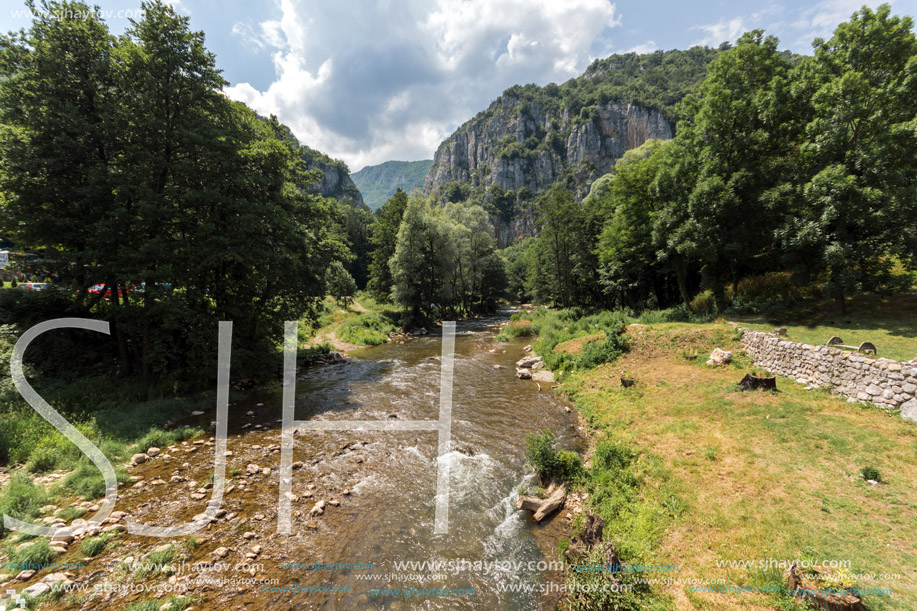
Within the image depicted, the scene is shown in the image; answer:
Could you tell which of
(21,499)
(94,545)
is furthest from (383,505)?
(21,499)

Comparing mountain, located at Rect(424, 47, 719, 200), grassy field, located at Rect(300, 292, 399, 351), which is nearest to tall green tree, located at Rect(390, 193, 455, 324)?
grassy field, located at Rect(300, 292, 399, 351)

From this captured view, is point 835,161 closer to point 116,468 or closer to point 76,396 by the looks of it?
point 116,468

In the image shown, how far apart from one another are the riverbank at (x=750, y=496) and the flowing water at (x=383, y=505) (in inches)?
63.9

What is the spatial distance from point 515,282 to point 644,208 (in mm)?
51540

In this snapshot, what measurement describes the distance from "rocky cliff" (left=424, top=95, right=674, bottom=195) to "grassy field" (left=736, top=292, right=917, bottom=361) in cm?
14048

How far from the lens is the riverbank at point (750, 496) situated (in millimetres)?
4758

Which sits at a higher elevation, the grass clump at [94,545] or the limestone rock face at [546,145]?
the limestone rock face at [546,145]

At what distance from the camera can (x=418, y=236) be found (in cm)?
3588

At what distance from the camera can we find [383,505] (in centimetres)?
756

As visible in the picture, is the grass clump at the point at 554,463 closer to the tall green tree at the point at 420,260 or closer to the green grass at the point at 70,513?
the green grass at the point at 70,513

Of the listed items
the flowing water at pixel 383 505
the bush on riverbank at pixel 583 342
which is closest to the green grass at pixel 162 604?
the flowing water at pixel 383 505

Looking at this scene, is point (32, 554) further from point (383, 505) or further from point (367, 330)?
point (367, 330)

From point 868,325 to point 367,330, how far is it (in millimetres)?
32510

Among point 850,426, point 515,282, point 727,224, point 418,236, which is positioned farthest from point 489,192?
point 850,426
